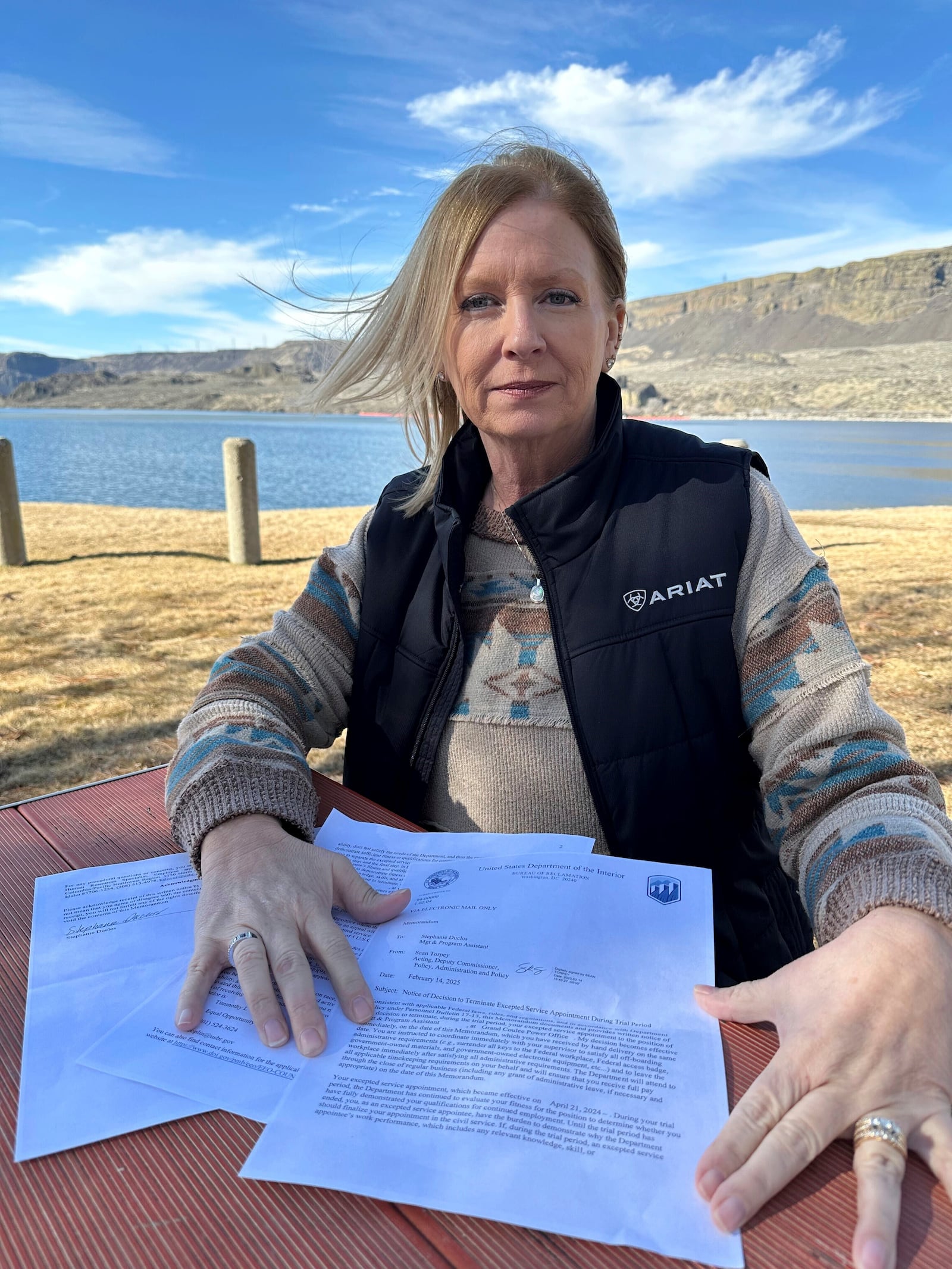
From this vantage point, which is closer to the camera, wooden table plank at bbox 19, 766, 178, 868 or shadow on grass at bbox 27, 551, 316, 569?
wooden table plank at bbox 19, 766, 178, 868

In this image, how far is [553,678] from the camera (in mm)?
1536

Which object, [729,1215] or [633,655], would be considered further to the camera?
[633,655]

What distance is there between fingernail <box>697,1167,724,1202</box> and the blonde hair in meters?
1.28

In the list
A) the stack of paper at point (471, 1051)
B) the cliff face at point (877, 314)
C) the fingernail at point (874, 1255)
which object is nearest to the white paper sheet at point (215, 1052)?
the stack of paper at point (471, 1051)

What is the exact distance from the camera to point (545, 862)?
112 centimetres

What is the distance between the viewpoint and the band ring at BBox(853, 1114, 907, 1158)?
0.71 m

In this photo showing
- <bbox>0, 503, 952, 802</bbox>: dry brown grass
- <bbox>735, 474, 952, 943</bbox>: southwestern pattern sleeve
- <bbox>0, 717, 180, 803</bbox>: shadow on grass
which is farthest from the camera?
<bbox>0, 503, 952, 802</bbox>: dry brown grass

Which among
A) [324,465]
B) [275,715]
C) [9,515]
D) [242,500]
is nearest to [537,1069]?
[275,715]

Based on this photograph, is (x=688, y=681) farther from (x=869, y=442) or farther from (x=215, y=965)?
(x=869, y=442)

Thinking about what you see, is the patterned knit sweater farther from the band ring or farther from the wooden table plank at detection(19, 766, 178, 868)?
the band ring

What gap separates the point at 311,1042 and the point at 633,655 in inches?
31.5

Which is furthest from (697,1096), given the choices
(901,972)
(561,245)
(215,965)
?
(561,245)

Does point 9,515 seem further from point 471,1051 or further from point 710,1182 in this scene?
point 710,1182

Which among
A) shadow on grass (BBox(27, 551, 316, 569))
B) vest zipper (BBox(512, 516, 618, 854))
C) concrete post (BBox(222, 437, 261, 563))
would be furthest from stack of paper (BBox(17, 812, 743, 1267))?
shadow on grass (BBox(27, 551, 316, 569))
